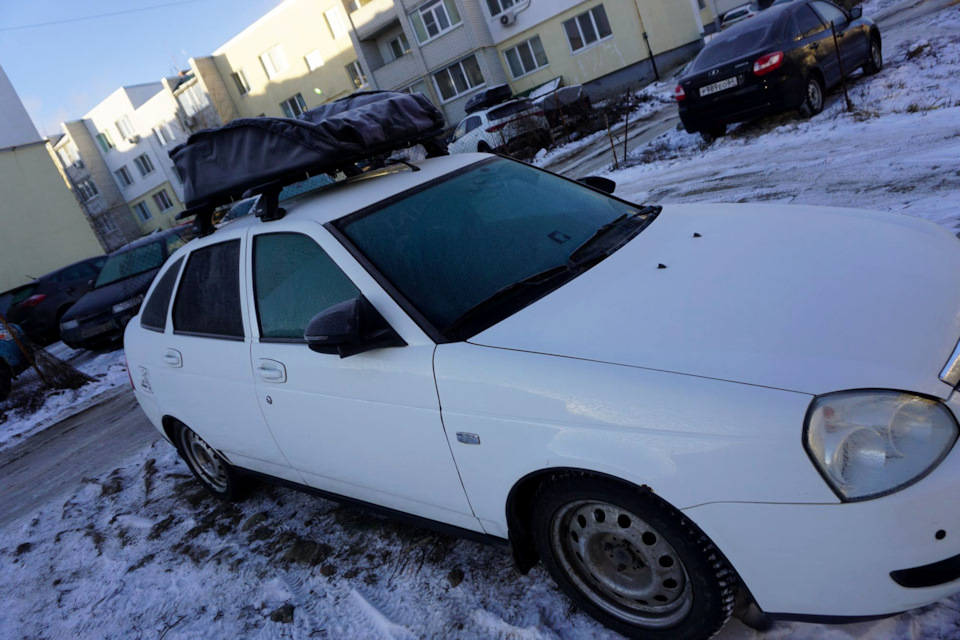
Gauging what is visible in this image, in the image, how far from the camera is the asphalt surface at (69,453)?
5641 millimetres

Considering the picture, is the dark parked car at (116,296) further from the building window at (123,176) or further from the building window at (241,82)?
the building window at (123,176)

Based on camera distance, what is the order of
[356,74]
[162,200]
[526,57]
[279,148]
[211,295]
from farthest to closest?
[162,200], [356,74], [526,57], [211,295], [279,148]

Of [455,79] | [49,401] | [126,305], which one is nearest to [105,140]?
[455,79]

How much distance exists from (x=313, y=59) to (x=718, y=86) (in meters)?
29.5

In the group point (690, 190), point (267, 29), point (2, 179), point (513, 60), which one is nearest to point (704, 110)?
point (690, 190)

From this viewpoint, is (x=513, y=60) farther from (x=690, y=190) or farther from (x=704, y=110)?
(x=690, y=190)

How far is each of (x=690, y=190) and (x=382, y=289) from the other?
20.1 feet

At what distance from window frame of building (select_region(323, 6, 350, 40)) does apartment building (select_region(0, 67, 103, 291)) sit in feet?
47.2

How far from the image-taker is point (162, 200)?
1919 inches

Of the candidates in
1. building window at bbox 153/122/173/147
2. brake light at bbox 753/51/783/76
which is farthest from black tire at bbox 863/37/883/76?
building window at bbox 153/122/173/147

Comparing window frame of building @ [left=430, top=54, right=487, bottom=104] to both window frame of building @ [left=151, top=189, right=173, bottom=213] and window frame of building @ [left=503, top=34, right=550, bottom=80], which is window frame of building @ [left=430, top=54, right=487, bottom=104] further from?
window frame of building @ [left=151, top=189, right=173, bottom=213]

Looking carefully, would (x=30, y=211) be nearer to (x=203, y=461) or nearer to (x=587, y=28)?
(x=587, y=28)

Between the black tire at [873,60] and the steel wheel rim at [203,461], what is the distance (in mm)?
11497

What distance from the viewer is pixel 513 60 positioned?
29406 mm
